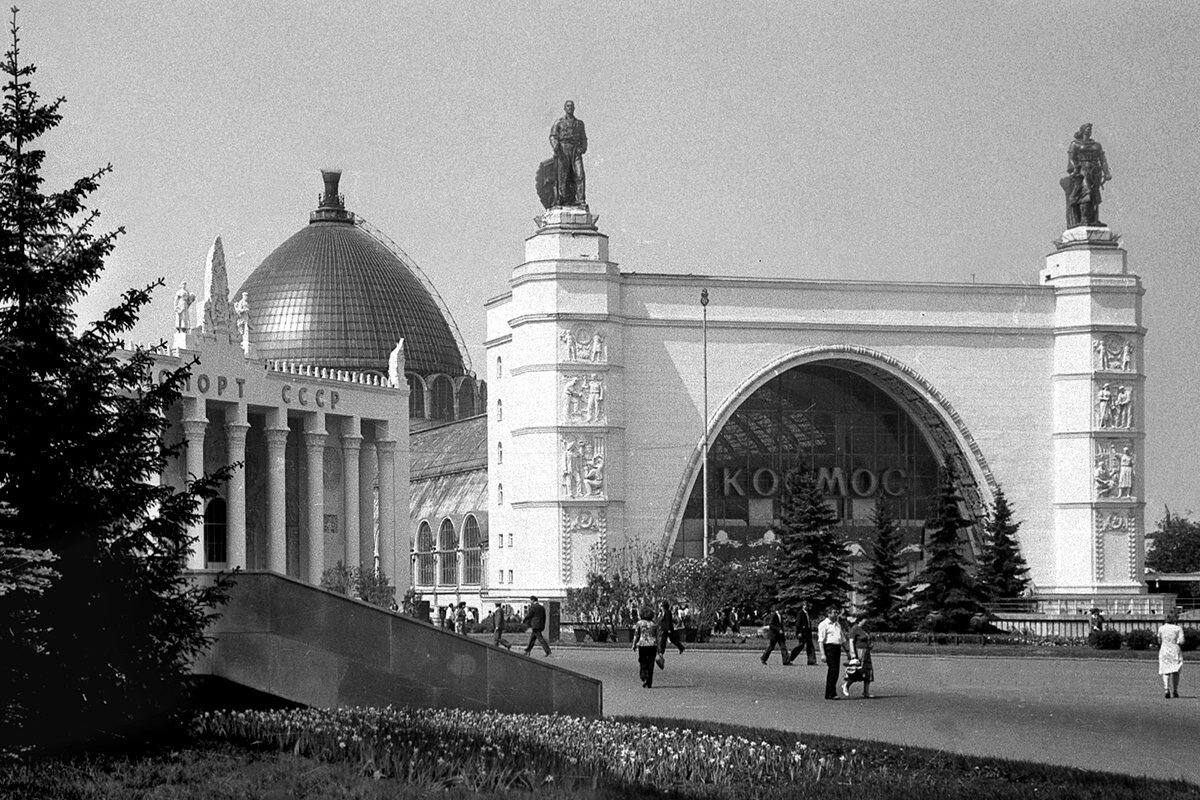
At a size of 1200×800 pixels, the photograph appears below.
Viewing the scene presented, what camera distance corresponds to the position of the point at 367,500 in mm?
84125

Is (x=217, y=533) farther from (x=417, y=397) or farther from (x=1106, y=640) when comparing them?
(x=417, y=397)

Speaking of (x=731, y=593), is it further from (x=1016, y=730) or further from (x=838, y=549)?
(x=1016, y=730)

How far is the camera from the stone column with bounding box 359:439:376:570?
83438mm

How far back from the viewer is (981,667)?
39.6 m

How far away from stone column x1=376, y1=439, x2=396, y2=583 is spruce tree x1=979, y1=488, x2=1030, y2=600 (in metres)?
24.9

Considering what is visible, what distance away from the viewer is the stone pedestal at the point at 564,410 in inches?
2781

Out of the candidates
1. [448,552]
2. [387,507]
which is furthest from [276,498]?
[448,552]

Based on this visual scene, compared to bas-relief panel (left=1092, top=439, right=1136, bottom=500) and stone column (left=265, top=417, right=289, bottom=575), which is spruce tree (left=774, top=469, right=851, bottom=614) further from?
stone column (left=265, top=417, right=289, bottom=575)

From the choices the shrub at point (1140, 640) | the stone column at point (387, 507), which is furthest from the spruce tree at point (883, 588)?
the stone column at point (387, 507)

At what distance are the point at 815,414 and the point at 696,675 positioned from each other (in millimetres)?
44072

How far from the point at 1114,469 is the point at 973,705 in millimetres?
51063

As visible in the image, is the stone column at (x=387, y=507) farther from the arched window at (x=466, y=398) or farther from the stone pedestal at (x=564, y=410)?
the arched window at (x=466, y=398)

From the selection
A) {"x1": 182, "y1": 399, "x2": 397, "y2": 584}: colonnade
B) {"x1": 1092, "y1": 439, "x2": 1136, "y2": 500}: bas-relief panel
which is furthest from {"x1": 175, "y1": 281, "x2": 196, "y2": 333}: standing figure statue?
{"x1": 1092, "y1": 439, "x2": 1136, "y2": 500}: bas-relief panel

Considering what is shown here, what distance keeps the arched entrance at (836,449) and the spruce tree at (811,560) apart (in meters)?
15.7
